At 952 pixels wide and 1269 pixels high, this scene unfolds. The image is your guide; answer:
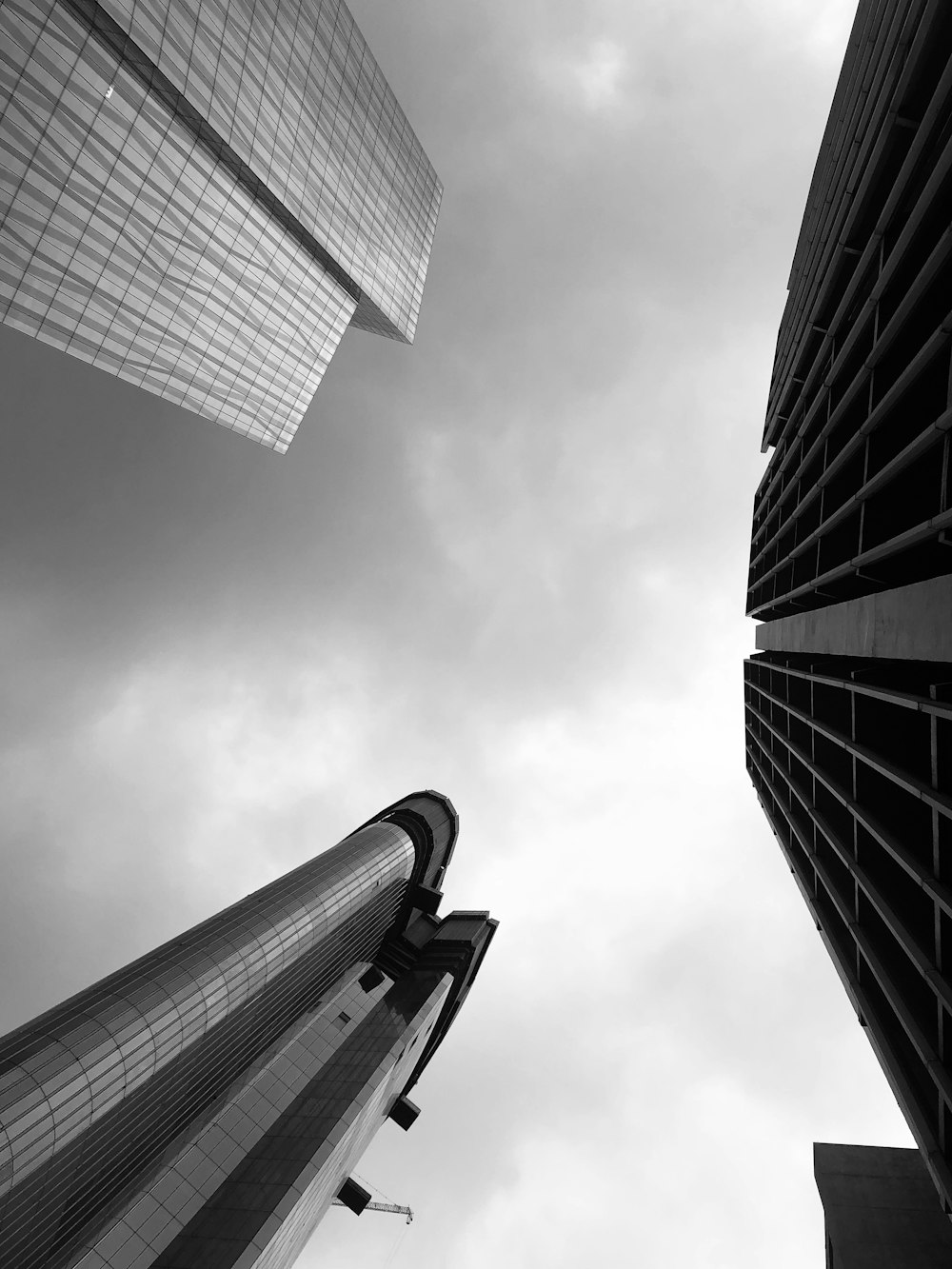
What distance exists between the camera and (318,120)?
8581 centimetres

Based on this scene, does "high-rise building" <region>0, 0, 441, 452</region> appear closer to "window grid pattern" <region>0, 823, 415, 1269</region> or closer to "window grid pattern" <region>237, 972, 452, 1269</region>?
"window grid pattern" <region>0, 823, 415, 1269</region>

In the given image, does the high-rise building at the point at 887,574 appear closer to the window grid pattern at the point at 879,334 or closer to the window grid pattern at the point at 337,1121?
the window grid pattern at the point at 879,334

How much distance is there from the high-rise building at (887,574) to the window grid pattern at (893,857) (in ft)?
0.21

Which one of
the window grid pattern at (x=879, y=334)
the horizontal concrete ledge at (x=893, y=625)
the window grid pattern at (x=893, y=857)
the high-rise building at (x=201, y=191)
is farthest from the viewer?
the high-rise building at (x=201, y=191)

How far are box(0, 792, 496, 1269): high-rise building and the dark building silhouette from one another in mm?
37795

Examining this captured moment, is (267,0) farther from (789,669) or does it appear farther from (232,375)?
(789,669)

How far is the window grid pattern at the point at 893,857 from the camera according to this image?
16234 mm

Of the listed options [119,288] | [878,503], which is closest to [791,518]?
[878,503]

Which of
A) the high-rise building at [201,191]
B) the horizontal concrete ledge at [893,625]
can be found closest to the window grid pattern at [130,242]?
the high-rise building at [201,191]

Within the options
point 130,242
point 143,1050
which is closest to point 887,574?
point 143,1050

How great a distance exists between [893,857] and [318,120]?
4123 inches

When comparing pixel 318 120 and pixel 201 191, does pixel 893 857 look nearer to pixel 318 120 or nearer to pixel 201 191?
pixel 201 191

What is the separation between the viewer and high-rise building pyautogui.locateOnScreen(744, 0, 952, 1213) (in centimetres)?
1639

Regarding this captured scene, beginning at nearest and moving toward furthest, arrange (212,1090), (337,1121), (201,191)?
(337,1121)
(212,1090)
(201,191)
